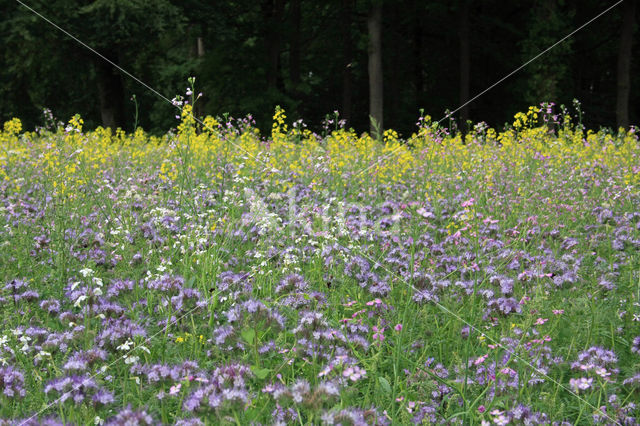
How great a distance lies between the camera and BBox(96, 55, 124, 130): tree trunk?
2106 cm

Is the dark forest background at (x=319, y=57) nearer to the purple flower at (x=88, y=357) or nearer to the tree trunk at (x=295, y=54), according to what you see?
the tree trunk at (x=295, y=54)

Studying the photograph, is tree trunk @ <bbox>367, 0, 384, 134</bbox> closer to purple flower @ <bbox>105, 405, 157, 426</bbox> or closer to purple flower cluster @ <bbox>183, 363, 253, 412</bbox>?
purple flower cluster @ <bbox>183, 363, 253, 412</bbox>

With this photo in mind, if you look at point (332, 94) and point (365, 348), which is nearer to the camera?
point (365, 348)

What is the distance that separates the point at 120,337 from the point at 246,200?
8.87ft

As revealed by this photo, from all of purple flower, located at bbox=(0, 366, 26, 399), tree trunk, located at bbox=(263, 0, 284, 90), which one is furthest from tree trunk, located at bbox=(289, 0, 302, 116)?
purple flower, located at bbox=(0, 366, 26, 399)

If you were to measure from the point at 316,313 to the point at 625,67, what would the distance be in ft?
73.3

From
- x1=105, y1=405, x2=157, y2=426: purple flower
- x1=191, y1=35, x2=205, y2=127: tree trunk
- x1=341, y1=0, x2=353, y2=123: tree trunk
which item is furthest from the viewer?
x1=191, y1=35, x2=205, y2=127: tree trunk

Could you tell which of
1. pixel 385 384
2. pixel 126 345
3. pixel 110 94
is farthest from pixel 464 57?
pixel 126 345

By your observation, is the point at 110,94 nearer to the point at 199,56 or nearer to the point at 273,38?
the point at 199,56

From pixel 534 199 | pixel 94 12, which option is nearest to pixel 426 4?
pixel 94 12

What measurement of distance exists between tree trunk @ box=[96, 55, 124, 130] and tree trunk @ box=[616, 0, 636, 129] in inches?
735

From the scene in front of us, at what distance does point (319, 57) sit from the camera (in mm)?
32781

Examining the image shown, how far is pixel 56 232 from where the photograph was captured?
4086 mm

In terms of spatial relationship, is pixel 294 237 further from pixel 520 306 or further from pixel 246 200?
pixel 520 306
